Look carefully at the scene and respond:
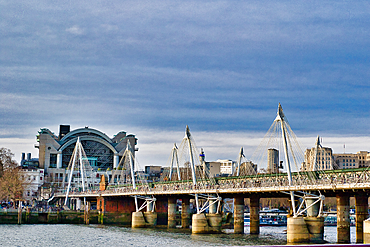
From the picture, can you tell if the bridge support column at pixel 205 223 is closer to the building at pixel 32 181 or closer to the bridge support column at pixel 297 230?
the bridge support column at pixel 297 230

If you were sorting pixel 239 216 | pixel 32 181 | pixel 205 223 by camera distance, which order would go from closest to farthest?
1. pixel 205 223
2. pixel 239 216
3. pixel 32 181

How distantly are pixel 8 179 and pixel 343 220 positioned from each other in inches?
3938

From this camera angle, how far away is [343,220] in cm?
7188

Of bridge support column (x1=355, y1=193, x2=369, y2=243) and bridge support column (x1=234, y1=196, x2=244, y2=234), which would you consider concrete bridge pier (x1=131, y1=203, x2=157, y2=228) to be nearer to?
bridge support column (x1=234, y1=196, x2=244, y2=234)

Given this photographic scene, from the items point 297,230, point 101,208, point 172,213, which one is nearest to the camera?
point 297,230

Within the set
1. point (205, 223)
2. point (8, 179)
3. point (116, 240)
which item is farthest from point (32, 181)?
point (116, 240)

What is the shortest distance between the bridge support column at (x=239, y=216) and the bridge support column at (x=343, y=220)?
22868 mm

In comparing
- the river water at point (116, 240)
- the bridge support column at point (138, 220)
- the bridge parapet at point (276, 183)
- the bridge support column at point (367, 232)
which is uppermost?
the bridge parapet at point (276, 183)

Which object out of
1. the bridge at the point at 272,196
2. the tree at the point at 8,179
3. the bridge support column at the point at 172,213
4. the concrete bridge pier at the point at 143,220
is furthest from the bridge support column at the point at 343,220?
the tree at the point at 8,179

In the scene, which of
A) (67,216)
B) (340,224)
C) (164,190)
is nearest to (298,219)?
(340,224)

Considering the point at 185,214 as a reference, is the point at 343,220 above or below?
above

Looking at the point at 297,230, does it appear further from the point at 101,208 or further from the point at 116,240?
the point at 101,208

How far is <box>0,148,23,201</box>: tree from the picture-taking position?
5699 inches

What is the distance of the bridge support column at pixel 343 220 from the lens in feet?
233
